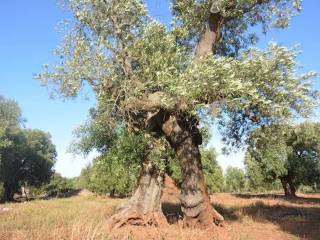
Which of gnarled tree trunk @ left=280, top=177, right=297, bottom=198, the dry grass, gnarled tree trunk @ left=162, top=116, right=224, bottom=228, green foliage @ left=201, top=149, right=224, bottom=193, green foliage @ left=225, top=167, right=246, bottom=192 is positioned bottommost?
the dry grass

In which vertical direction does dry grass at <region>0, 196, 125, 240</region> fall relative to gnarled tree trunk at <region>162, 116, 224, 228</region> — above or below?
below

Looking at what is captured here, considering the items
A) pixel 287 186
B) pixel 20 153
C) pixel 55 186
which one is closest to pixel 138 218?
pixel 287 186

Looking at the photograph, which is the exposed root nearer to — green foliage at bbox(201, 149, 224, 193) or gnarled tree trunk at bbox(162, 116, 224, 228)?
gnarled tree trunk at bbox(162, 116, 224, 228)

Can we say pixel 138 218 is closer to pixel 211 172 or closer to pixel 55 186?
pixel 211 172

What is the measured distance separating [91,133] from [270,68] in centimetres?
1640

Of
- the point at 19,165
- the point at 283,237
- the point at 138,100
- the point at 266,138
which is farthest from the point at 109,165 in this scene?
the point at 19,165

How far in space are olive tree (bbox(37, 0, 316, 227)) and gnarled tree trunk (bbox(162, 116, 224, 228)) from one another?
46mm

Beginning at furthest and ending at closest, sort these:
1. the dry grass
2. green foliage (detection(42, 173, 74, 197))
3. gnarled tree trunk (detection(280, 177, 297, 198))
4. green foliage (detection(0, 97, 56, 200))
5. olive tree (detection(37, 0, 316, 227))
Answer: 1. green foliage (detection(42, 173, 74, 197))
2. green foliage (detection(0, 97, 56, 200))
3. gnarled tree trunk (detection(280, 177, 297, 198))
4. olive tree (detection(37, 0, 316, 227))
5. the dry grass

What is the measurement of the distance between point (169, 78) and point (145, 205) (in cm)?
687

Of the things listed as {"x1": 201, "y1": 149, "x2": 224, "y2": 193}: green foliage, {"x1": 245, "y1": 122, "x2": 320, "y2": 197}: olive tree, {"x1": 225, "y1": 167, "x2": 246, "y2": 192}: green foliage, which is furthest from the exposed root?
{"x1": 225, "y1": 167, "x2": 246, "y2": 192}: green foliage

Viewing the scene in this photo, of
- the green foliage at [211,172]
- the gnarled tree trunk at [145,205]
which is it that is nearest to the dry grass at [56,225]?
the gnarled tree trunk at [145,205]

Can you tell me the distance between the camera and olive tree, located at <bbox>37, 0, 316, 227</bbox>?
16.7m

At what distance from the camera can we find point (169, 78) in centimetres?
1731

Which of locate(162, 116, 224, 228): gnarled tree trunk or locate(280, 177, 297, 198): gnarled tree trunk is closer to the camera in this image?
locate(162, 116, 224, 228): gnarled tree trunk
